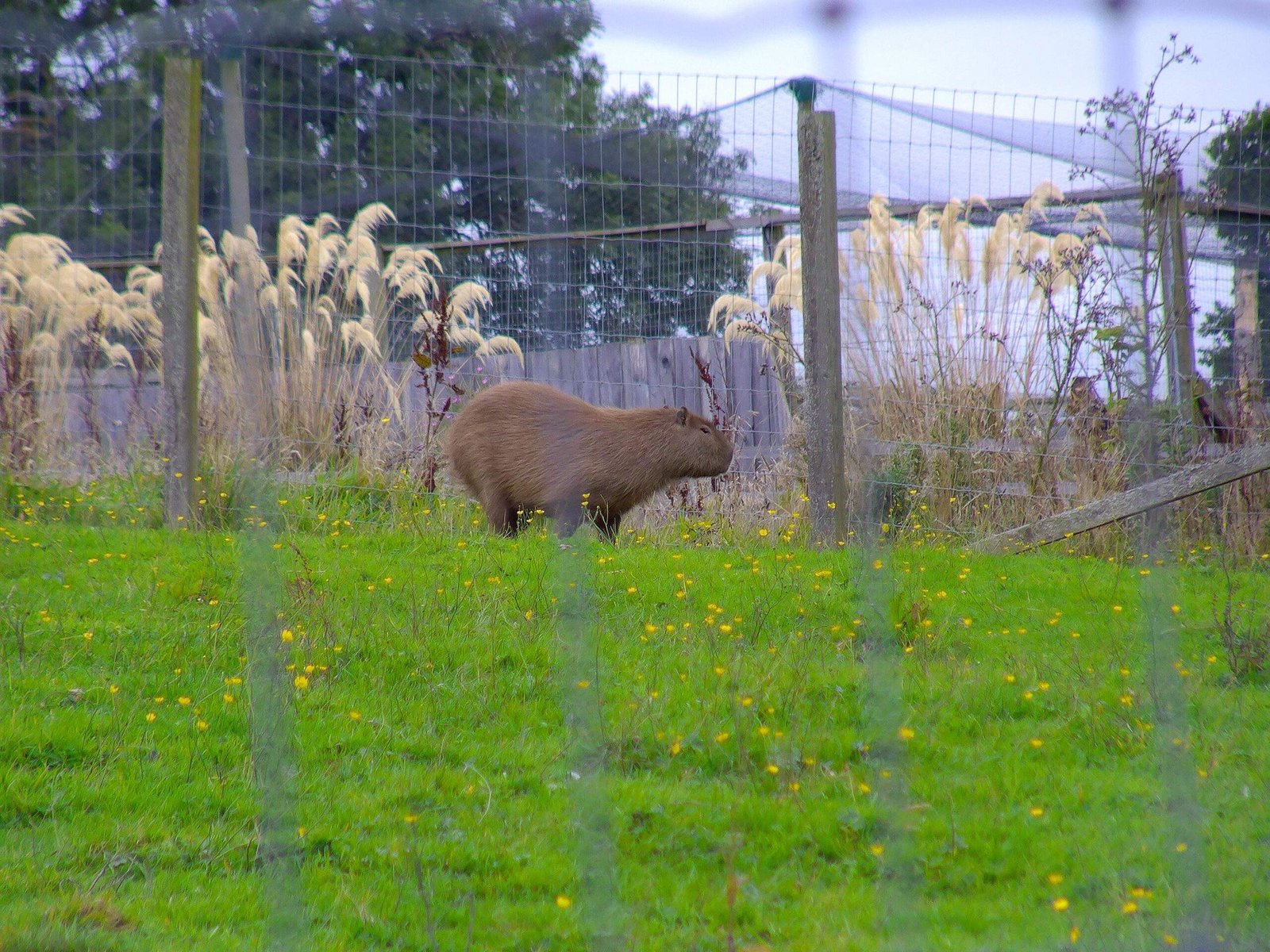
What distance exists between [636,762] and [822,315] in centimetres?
348

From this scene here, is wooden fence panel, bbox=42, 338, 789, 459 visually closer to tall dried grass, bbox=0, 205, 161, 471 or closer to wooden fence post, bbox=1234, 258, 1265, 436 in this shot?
tall dried grass, bbox=0, 205, 161, 471

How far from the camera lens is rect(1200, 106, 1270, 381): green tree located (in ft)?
25.2

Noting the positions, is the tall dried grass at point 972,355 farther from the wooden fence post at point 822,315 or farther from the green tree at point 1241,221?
the green tree at point 1241,221

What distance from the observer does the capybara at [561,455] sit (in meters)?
6.91

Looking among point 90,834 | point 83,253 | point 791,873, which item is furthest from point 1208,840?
point 83,253

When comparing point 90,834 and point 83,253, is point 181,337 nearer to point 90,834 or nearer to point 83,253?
point 90,834

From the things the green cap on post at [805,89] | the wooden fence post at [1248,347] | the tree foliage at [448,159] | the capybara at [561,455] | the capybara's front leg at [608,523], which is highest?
the tree foliage at [448,159]

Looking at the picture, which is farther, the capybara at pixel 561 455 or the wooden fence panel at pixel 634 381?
the wooden fence panel at pixel 634 381

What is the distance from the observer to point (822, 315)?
6.19m

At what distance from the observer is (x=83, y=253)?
12.8m

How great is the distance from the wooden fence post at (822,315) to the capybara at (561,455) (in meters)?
1.17

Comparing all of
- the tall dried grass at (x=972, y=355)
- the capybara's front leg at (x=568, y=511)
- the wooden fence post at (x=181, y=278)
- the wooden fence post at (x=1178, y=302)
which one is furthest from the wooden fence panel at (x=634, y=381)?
the wooden fence post at (x=1178, y=302)

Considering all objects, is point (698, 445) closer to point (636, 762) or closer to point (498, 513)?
point (498, 513)

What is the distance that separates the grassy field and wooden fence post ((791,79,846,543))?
1196 millimetres
